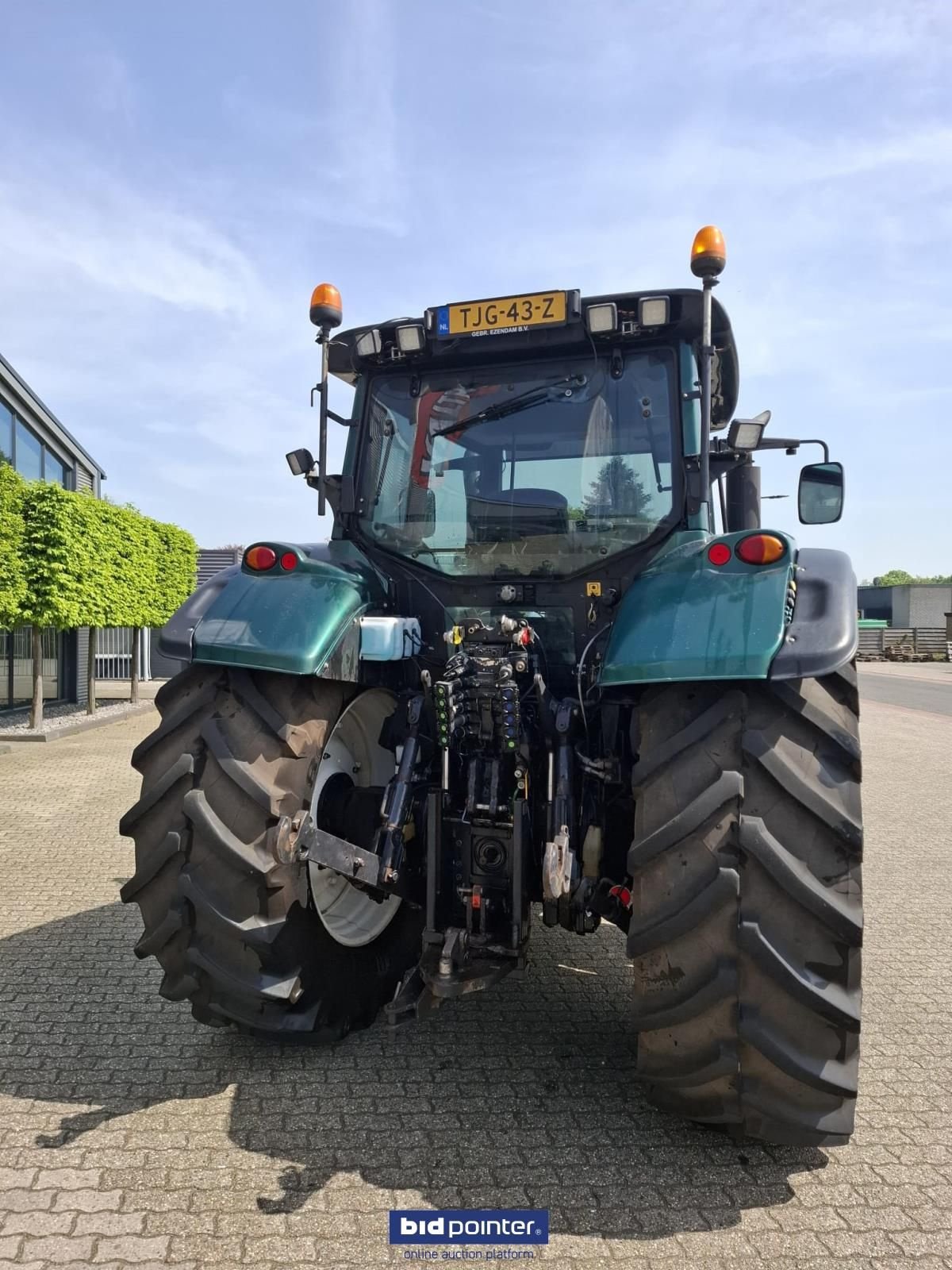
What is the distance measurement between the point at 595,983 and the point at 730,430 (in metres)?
2.41

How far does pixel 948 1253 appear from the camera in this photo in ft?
7.11

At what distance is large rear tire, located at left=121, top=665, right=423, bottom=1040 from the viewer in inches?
107

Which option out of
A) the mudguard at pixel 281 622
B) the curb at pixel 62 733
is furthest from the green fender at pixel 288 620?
the curb at pixel 62 733

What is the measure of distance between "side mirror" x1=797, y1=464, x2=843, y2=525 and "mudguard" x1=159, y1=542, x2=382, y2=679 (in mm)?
1790

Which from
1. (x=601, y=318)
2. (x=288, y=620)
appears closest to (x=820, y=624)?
(x=601, y=318)

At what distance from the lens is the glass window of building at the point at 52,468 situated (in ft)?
58.9

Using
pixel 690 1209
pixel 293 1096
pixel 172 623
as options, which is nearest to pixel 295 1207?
pixel 293 1096

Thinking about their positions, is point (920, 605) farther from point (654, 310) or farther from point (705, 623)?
point (705, 623)

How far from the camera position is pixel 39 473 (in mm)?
17625

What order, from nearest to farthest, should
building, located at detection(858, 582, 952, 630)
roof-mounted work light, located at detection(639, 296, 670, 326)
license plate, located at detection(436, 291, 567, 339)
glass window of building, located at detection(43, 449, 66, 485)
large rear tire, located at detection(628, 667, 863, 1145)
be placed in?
large rear tire, located at detection(628, 667, 863, 1145) → roof-mounted work light, located at detection(639, 296, 670, 326) → license plate, located at detection(436, 291, 567, 339) → glass window of building, located at detection(43, 449, 66, 485) → building, located at detection(858, 582, 952, 630)

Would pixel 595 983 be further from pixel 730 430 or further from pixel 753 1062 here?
pixel 730 430

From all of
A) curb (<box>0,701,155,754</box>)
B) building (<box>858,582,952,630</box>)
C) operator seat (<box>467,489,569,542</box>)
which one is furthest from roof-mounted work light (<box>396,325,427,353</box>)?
building (<box>858,582,952,630</box>)

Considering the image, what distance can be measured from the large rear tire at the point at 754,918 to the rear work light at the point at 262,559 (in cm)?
153

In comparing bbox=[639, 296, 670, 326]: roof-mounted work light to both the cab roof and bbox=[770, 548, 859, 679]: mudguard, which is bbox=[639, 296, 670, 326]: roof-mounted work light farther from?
bbox=[770, 548, 859, 679]: mudguard
